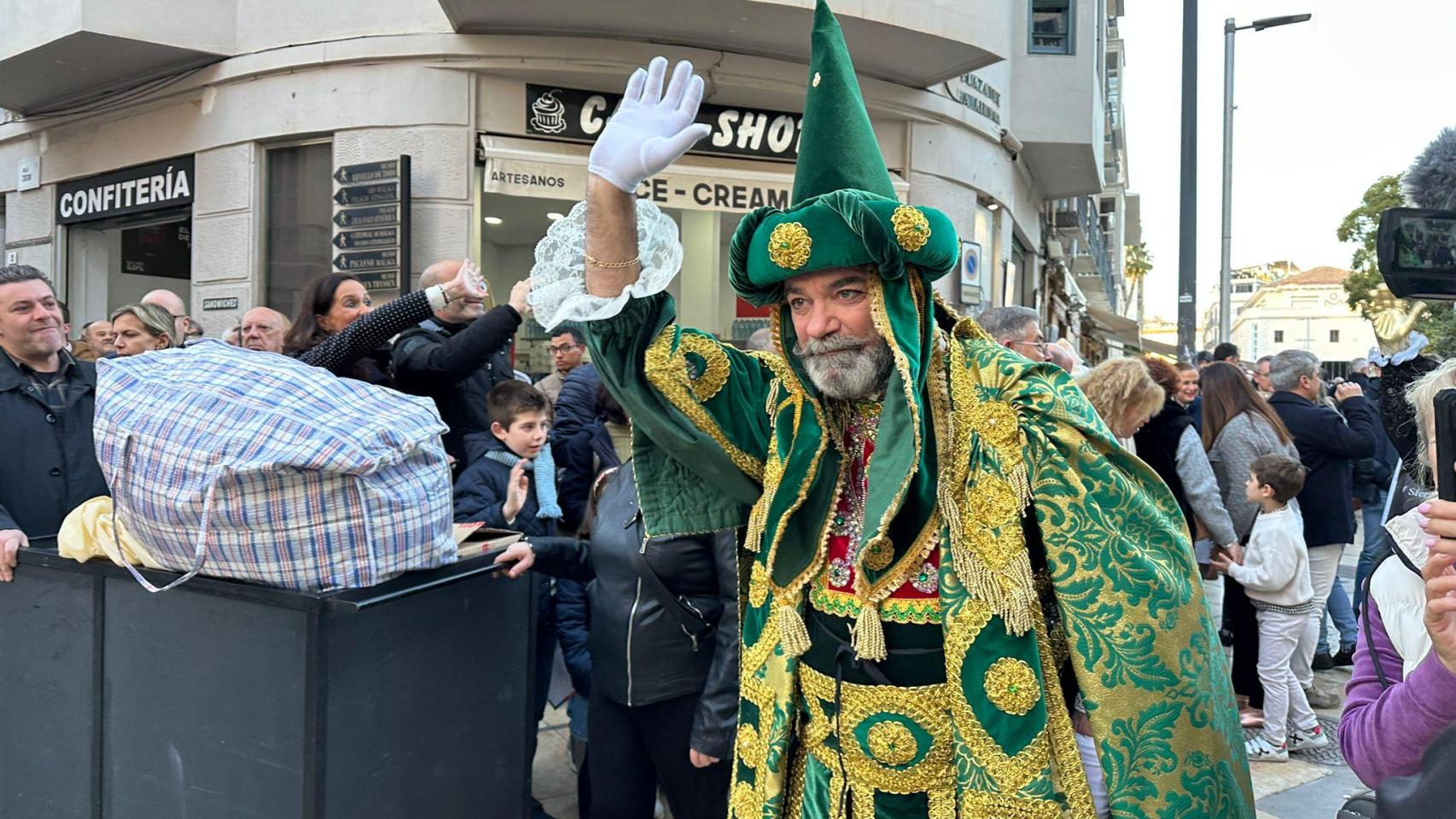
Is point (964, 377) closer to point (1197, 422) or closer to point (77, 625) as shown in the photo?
point (77, 625)

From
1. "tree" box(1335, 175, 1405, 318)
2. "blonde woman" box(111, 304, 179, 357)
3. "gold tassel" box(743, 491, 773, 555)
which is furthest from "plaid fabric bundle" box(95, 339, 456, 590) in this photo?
"tree" box(1335, 175, 1405, 318)

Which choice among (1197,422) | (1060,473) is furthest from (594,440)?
(1197,422)

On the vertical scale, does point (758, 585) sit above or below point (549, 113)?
below

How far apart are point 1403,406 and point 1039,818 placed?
1.71 m

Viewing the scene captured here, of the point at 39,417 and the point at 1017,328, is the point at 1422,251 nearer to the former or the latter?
the point at 1017,328

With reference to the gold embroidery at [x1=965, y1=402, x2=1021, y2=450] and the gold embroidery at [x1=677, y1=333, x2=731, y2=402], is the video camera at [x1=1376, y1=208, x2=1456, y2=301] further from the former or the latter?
the gold embroidery at [x1=677, y1=333, x2=731, y2=402]

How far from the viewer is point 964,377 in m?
1.90

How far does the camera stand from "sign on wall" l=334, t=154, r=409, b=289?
859cm

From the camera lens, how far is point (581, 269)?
1.92m

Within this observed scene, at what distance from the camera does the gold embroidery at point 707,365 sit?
1.95 m

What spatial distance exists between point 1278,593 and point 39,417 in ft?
17.2

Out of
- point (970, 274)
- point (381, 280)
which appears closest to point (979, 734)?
point (381, 280)

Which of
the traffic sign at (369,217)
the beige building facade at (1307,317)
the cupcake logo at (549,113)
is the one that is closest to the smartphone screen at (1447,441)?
the traffic sign at (369,217)

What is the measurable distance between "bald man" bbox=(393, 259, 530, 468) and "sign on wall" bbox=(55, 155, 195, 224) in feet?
22.2
